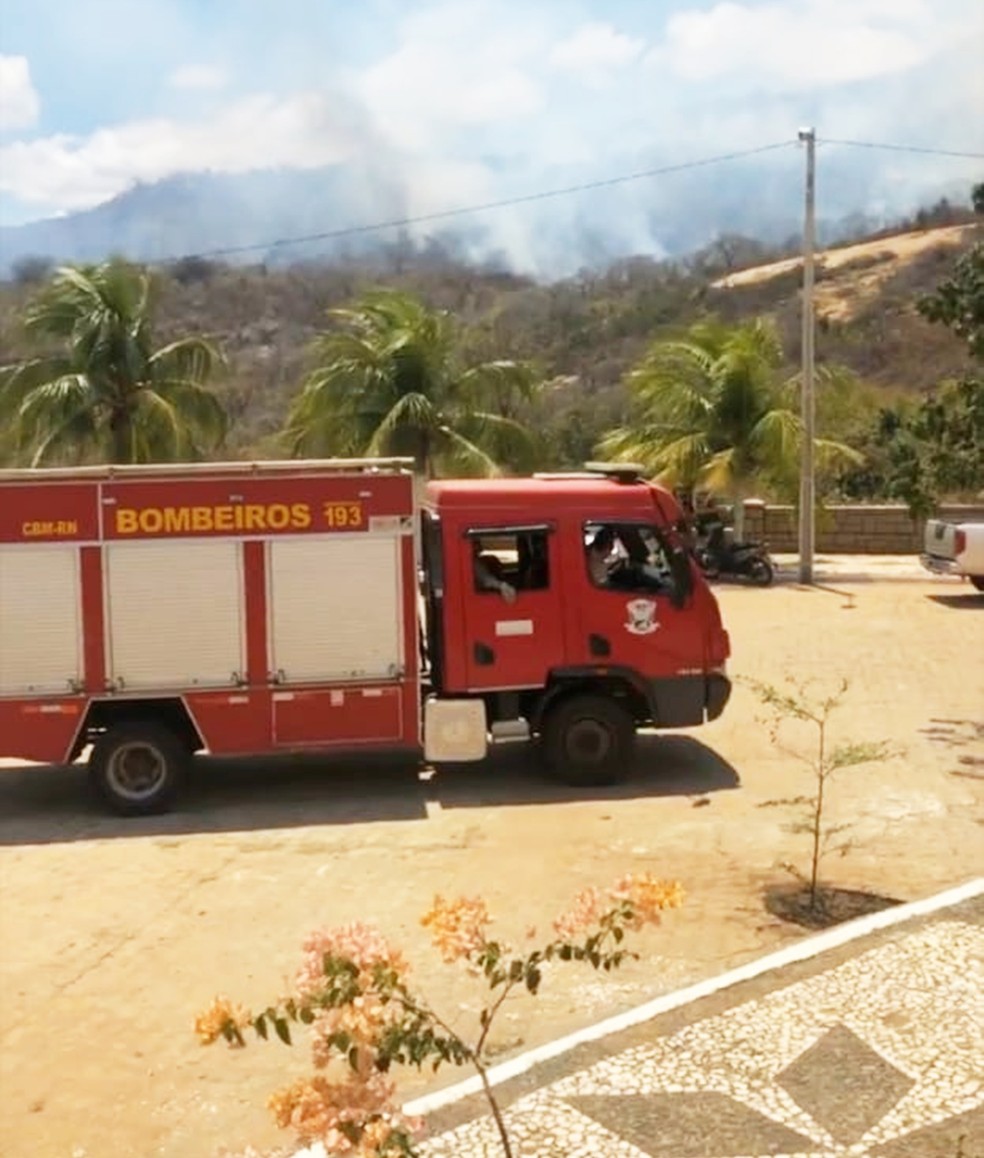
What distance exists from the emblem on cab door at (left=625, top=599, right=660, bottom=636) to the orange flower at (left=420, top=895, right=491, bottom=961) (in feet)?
23.7

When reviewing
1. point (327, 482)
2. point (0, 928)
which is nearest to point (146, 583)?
point (327, 482)

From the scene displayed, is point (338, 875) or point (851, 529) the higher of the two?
point (851, 529)

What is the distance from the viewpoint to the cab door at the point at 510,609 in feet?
37.1

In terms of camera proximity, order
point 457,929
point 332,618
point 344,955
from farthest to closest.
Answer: point 332,618, point 457,929, point 344,955

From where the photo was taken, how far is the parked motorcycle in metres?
24.8

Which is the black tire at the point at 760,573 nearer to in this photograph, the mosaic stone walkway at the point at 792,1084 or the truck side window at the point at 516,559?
the truck side window at the point at 516,559

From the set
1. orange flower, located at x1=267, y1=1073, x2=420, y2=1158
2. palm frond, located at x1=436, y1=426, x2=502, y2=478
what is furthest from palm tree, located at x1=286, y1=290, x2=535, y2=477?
orange flower, located at x1=267, y1=1073, x2=420, y2=1158

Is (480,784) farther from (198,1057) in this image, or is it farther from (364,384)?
(364,384)

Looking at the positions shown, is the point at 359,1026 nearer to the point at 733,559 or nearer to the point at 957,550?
the point at 957,550

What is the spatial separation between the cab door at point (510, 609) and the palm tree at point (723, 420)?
13710 millimetres

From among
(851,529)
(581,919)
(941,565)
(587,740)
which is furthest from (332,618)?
(851,529)

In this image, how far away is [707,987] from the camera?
7094mm

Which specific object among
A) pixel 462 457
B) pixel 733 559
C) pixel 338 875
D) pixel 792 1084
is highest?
pixel 462 457

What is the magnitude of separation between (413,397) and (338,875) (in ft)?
47.3
